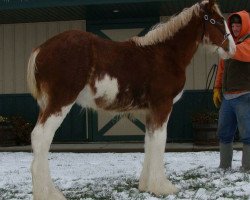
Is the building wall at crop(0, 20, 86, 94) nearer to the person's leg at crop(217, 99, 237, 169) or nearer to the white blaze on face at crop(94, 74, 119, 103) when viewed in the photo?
the person's leg at crop(217, 99, 237, 169)

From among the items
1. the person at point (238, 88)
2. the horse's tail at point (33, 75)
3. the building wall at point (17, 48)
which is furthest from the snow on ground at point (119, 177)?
the building wall at point (17, 48)

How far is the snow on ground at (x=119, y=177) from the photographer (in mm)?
4820

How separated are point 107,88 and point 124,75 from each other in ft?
0.81

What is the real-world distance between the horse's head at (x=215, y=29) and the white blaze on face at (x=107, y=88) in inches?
52.8

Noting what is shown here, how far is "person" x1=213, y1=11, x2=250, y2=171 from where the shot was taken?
5.74m

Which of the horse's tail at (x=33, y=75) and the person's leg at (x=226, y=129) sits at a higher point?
the horse's tail at (x=33, y=75)

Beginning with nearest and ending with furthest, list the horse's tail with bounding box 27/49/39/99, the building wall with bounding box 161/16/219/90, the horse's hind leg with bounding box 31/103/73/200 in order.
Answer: the horse's hind leg with bounding box 31/103/73/200 → the horse's tail with bounding box 27/49/39/99 → the building wall with bounding box 161/16/219/90

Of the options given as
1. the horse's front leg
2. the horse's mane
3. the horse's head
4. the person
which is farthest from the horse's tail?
the person

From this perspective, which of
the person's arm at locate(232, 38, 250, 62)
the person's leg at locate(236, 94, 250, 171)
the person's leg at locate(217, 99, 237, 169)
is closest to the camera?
the person's arm at locate(232, 38, 250, 62)

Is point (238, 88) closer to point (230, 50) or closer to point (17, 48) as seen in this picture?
point (230, 50)

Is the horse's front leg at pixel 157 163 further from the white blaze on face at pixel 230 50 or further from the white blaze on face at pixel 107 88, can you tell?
the white blaze on face at pixel 230 50

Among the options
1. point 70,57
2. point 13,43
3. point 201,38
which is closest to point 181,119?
point 13,43

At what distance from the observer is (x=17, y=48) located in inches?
448

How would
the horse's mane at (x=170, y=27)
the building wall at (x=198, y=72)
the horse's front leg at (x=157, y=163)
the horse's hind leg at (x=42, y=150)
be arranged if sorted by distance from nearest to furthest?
the horse's hind leg at (x=42, y=150) → the horse's front leg at (x=157, y=163) → the horse's mane at (x=170, y=27) → the building wall at (x=198, y=72)
